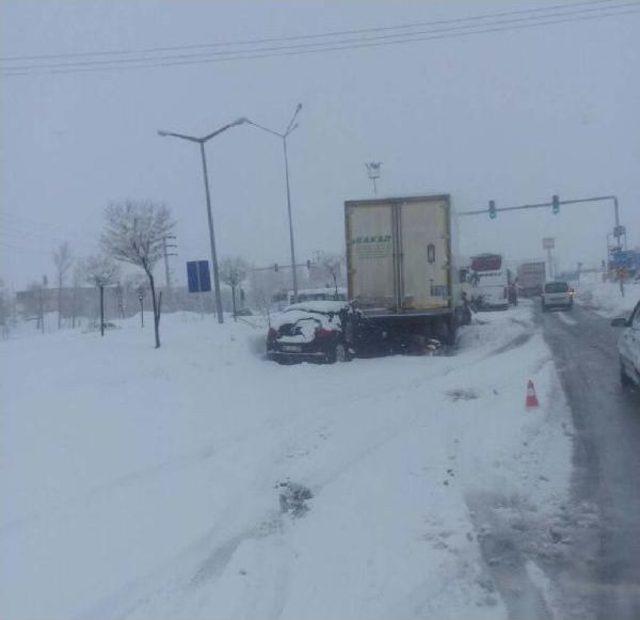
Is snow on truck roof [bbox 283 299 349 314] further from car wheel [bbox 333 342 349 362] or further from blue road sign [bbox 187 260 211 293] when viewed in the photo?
blue road sign [bbox 187 260 211 293]

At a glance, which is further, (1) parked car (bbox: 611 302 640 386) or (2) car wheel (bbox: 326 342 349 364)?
(2) car wheel (bbox: 326 342 349 364)

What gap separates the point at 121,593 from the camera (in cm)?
511

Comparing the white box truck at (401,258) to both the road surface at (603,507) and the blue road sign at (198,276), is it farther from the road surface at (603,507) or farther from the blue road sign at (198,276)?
the road surface at (603,507)

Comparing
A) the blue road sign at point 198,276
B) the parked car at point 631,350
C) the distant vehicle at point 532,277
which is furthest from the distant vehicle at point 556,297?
the parked car at point 631,350

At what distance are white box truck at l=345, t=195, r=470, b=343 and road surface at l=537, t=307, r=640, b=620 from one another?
5279mm

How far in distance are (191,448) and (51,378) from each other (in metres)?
5.77

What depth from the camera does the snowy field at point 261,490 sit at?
512cm

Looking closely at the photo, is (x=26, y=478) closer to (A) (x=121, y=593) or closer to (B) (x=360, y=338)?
(A) (x=121, y=593)

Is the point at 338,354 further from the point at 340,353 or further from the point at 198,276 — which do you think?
the point at 198,276

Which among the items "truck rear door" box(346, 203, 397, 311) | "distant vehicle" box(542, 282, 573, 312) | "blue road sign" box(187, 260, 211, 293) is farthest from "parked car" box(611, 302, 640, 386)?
"distant vehicle" box(542, 282, 573, 312)

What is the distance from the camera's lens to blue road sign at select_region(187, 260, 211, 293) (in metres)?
19.2

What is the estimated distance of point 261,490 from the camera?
7465mm

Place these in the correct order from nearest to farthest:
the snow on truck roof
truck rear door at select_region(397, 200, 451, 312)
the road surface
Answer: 1. the road surface
2. the snow on truck roof
3. truck rear door at select_region(397, 200, 451, 312)

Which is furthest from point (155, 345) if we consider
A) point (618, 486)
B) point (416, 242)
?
point (618, 486)
